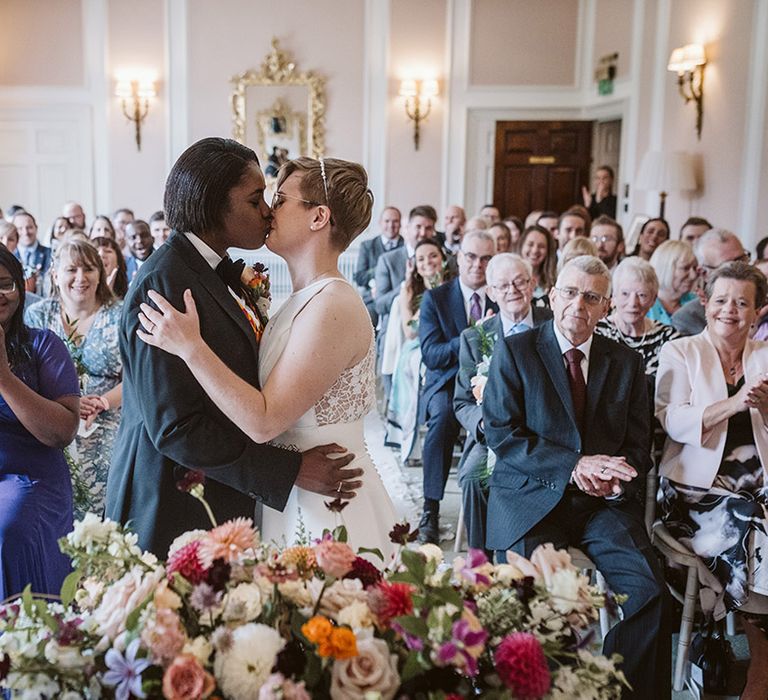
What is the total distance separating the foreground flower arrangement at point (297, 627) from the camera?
105cm

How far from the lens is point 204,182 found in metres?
1.81

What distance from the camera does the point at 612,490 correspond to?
2854mm

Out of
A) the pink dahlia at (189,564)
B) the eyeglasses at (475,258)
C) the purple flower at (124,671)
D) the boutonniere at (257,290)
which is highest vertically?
the boutonniere at (257,290)

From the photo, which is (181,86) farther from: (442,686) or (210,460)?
(442,686)

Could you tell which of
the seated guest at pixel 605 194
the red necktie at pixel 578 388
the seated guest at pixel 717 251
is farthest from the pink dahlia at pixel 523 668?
the seated guest at pixel 605 194

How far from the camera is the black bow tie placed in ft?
6.23

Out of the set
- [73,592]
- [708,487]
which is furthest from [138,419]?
[708,487]

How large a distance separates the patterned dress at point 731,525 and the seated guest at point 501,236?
369 cm

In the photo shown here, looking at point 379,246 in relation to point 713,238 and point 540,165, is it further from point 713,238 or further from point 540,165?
point 713,238

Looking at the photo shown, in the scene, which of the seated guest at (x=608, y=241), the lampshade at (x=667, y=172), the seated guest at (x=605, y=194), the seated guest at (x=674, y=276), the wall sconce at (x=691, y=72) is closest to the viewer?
the seated guest at (x=674, y=276)

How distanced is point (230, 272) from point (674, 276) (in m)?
3.62

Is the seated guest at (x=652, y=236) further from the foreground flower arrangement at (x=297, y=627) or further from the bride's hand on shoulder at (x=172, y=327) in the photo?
the foreground flower arrangement at (x=297, y=627)

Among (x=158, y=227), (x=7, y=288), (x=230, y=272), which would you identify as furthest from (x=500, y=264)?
(x=158, y=227)

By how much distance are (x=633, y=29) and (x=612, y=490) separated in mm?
7714
